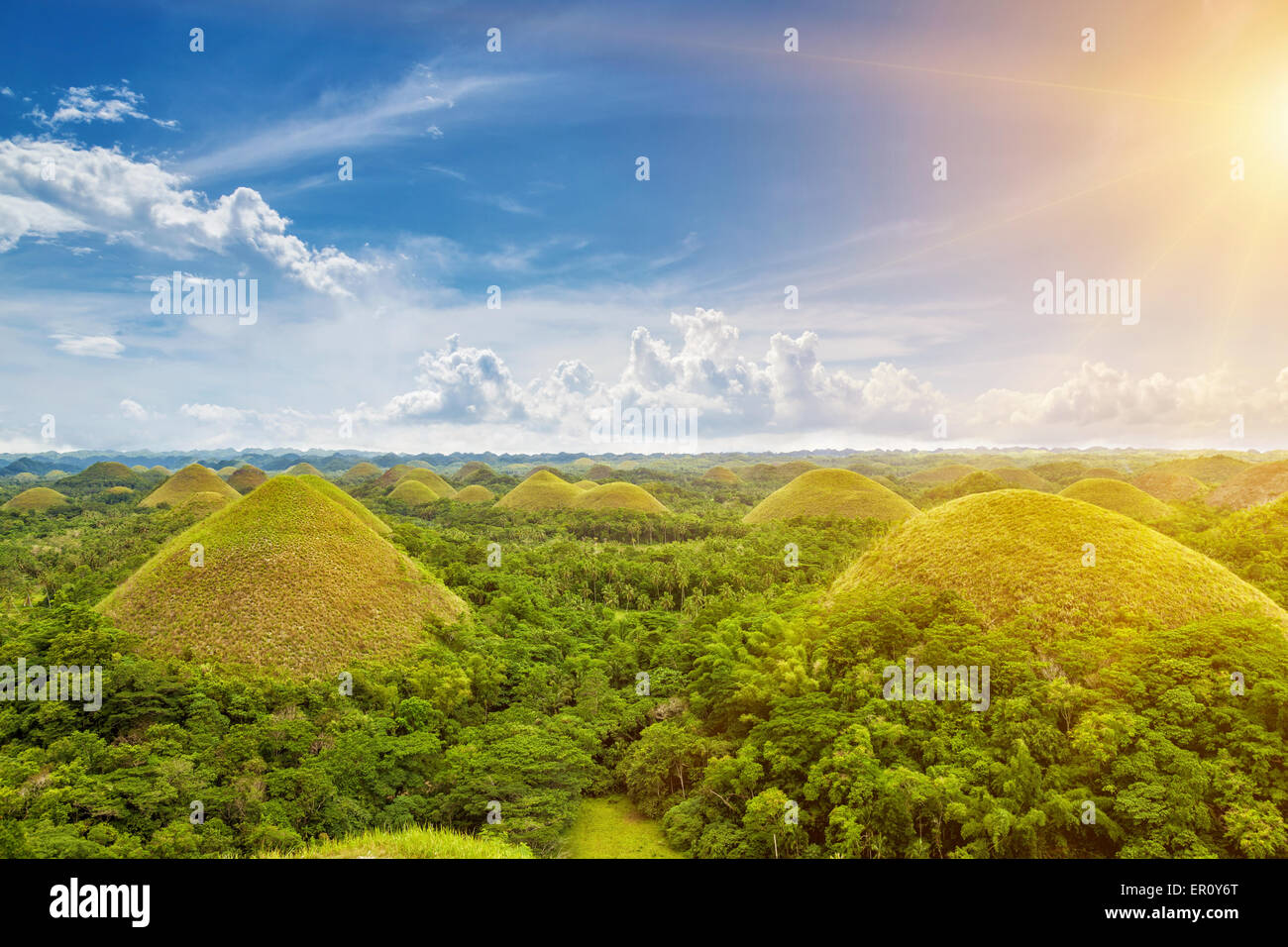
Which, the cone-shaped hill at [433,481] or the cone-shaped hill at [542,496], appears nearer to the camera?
the cone-shaped hill at [542,496]

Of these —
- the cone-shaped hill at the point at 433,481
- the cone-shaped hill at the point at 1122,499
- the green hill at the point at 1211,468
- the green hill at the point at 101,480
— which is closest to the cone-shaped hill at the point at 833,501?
the cone-shaped hill at the point at 1122,499

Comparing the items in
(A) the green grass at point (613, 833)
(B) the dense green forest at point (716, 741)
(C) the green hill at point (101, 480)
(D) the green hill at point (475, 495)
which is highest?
(C) the green hill at point (101, 480)

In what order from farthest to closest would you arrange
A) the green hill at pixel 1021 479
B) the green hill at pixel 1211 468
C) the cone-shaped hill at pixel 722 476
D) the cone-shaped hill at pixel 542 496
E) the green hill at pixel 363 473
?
the green hill at pixel 363 473
the cone-shaped hill at pixel 722 476
the green hill at pixel 1021 479
the green hill at pixel 1211 468
the cone-shaped hill at pixel 542 496

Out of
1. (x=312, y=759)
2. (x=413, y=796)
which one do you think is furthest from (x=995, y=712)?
(x=312, y=759)

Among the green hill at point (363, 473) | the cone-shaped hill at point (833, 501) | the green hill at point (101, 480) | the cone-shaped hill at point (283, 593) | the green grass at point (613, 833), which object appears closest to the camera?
the green grass at point (613, 833)

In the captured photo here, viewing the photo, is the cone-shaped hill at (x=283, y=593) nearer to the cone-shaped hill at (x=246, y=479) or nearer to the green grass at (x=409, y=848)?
the green grass at (x=409, y=848)

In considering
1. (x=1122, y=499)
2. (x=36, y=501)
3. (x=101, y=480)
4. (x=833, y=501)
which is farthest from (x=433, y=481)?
(x=1122, y=499)
